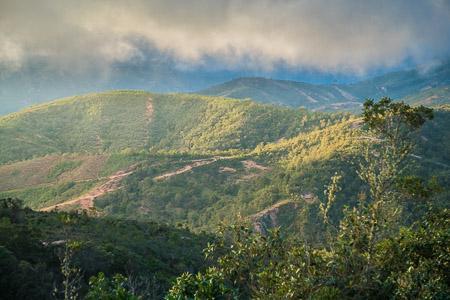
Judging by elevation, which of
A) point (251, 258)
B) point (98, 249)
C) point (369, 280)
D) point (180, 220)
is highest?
point (251, 258)

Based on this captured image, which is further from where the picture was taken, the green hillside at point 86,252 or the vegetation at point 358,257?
the green hillside at point 86,252

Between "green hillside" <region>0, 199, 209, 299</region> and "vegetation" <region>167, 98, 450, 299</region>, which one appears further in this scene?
"green hillside" <region>0, 199, 209, 299</region>

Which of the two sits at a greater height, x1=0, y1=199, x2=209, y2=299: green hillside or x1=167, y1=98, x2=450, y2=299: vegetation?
x1=167, y1=98, x2=450, y2=299: vegetation

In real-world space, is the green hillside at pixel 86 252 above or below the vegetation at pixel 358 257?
below

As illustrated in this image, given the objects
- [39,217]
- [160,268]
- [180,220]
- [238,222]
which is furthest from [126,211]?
[238,222]

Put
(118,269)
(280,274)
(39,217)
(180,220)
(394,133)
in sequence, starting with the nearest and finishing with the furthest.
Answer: (280,274), (394,133), (118,269), (39,217), (180,220)

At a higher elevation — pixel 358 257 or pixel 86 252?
pixel 358 257

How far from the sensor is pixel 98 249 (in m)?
69.9

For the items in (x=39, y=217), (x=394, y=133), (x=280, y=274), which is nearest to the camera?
(x=280, y=274)

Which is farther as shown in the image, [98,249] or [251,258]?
A: [98,249]

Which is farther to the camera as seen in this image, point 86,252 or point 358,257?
point 86,252

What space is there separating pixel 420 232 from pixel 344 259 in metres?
7.28

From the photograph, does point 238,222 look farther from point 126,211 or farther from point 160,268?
point 126,211

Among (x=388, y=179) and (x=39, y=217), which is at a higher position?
(x=388, y=179)
